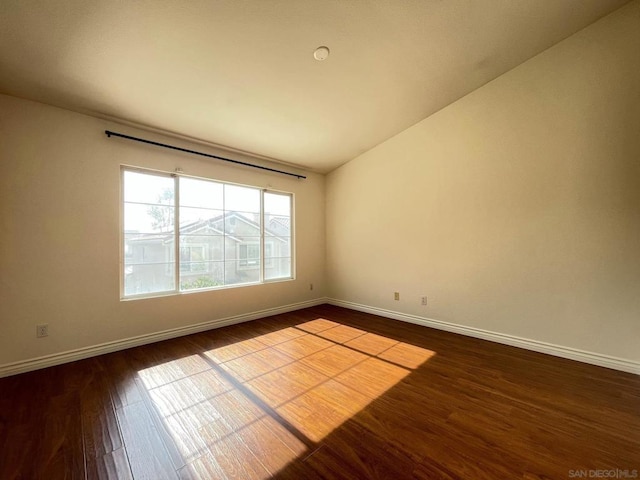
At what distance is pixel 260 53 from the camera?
228cm

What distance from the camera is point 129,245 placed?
2959 mm

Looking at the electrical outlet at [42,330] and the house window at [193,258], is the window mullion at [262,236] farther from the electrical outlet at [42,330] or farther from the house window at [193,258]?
the electrical outlet at [42,330]

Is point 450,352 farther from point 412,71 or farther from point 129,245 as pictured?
point 129,245

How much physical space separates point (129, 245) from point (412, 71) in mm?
3636

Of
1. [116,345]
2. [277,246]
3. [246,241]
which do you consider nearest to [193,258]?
[246,241]

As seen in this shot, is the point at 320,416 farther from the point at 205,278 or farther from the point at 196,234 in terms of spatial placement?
the point at 196,234

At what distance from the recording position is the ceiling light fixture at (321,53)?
2320 mm

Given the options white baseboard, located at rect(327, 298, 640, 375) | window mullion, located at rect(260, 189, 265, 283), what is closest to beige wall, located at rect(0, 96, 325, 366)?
window mullion, located at rect(260, 189, 265, 283)

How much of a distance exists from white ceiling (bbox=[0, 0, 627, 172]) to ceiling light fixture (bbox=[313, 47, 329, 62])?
0.06 meters

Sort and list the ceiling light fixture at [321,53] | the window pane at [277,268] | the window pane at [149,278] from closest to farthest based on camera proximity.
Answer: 1. the ceiling light fixture at [321,53]
2. the window pane at [149,278]
3. the window pane at [277,268]

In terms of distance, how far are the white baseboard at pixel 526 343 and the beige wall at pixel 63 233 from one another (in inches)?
122

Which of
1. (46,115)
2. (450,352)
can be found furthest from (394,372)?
(46,115)

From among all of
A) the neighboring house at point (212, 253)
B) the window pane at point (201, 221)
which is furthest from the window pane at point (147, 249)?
the window pane at point (201, 221)

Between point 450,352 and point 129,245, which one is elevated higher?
point 129,245
